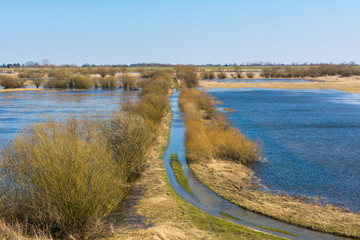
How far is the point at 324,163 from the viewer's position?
19625mm

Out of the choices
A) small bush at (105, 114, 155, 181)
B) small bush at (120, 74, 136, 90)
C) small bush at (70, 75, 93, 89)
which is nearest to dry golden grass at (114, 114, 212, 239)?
small bush at (105, 114, 155, 181)

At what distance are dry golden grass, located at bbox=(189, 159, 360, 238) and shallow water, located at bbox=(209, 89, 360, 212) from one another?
0.96 metres

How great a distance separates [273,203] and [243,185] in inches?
88.8

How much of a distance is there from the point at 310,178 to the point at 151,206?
8816 millimetres

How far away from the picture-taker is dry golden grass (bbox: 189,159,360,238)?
39.0 ft

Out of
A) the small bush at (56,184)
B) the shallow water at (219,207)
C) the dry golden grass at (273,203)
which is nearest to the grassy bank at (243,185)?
the dry golden grass at (273,203)

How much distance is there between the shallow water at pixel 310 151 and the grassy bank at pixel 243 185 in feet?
3.07

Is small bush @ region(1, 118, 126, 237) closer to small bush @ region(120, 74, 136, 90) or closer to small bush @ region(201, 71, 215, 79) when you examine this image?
small bush @ region(120, 74, 136, 90)

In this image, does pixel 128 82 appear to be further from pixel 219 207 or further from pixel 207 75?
pixel 219 207

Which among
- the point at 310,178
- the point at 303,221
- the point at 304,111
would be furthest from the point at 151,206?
the point at 304,111

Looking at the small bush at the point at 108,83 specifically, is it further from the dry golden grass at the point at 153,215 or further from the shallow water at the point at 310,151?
the dry golden grass at the point at 153,215

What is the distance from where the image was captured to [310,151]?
2219 centimetres

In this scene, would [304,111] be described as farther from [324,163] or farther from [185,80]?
[185,80]

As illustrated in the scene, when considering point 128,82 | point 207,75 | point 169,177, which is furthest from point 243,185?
point 207,75
